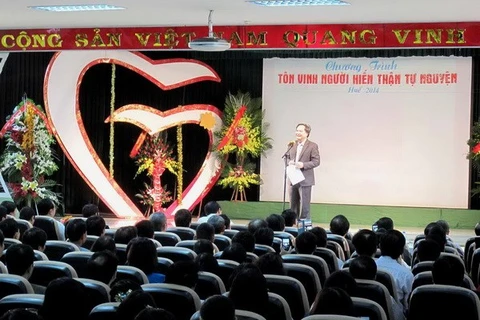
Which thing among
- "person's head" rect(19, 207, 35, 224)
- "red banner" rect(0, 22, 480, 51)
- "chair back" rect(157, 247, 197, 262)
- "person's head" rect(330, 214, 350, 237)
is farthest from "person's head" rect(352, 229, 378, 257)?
"red banner" rect(0, 22, 480, 51)

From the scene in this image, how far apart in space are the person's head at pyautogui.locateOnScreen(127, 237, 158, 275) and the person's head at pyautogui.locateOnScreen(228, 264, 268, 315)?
3.94 ft

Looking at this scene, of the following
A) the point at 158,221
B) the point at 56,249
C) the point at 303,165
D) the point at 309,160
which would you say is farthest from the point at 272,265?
the point at 309,160

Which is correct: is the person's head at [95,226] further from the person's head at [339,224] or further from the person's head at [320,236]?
the person's head at [339,224]

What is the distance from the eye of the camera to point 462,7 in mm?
10586

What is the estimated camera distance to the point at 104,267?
5.08 meters

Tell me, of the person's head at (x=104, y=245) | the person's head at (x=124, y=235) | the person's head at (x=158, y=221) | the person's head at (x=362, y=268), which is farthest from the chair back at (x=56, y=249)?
the person's head at (x=362, y=268)

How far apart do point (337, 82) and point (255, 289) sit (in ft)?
31.6

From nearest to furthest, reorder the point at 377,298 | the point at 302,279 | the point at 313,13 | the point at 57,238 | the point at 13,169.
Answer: the point at 377,298, the point at 302,279, the point at 57,238, the point at 313,13, the point at 13,169

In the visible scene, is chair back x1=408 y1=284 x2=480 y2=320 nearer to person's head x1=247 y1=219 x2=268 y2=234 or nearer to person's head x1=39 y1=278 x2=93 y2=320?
person's head x1=39 y1=278 x2=93 y2=320

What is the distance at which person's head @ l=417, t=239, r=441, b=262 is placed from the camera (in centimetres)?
629

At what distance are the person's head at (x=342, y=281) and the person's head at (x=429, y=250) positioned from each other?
5.33 feet

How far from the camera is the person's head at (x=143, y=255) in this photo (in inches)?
215

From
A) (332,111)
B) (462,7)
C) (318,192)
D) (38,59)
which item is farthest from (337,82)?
(38,59)

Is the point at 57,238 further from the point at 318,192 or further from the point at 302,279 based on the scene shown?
the point at 318,192
